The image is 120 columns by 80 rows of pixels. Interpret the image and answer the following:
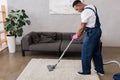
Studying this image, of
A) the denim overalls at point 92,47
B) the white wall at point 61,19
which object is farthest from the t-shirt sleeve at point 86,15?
the white wall at point 61,19

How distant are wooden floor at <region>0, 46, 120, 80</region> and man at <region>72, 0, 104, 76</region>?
37cm

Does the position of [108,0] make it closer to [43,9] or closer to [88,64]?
[43,9]

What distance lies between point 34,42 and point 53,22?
1131 millimetres

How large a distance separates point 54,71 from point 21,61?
42.4 inches

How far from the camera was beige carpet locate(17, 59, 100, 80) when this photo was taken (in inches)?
139

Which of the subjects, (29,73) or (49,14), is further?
(49,14)

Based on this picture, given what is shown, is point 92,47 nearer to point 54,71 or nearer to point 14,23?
point 54,71

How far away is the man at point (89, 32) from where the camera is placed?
11.0ft

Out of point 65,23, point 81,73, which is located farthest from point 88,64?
point 65,23

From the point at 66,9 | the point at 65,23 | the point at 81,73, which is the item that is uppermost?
the point at 66,9

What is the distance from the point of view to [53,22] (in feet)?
19.4

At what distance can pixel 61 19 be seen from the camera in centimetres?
589

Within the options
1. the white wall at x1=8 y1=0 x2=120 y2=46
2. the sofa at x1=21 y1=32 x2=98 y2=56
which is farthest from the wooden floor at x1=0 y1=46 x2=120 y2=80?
the white wall at x1=8 y1=0 x2=120 y2=46

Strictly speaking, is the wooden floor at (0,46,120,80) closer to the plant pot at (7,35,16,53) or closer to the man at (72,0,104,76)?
the plant pot at (7,35,16,53)
